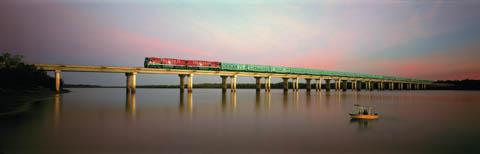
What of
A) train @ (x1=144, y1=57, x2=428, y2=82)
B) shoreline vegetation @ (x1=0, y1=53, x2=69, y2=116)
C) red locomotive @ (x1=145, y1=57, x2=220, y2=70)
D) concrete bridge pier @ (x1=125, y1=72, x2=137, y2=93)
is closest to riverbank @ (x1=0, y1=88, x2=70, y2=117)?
shoreline vegetation @ (x1=0, y1=53, x2=69, y2=116)

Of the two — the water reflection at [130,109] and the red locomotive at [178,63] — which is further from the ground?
the red locomotive at [178,63]

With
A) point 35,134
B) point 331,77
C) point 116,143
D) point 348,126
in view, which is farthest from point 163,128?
point 331,77

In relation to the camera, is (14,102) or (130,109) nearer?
(130,109)

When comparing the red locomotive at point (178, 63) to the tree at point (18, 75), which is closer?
the tree at point (18, 75)

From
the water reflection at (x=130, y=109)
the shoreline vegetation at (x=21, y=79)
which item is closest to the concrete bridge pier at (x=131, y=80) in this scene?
the shoreline vegetation at (x=21, y=79)

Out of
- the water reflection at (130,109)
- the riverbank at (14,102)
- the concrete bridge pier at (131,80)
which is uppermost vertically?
the concrete bridge pier at (131,80)

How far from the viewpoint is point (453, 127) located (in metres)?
23.3

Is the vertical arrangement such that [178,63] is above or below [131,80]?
above

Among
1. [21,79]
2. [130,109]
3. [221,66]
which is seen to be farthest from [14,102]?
[221,66]

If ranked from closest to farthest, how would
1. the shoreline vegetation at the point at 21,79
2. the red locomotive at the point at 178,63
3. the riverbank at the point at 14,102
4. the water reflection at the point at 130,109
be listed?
the water reflection at the point at 130,109 → the riverbank at the point at 14,102 → the shoreline vegetation at the point at 21,79 → the red locomotive at the point at 178,63

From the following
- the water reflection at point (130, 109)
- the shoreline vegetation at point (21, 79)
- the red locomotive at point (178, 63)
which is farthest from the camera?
the red locomotive at point (178, 63)

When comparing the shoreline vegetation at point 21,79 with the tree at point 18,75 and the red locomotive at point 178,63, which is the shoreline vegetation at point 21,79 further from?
the red locomotive at point 178,63

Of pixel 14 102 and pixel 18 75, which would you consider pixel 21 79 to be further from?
pixel 14 102

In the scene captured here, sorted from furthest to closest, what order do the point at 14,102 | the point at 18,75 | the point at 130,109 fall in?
the point at 18,75
the point at 14,102
the point at 130,109
